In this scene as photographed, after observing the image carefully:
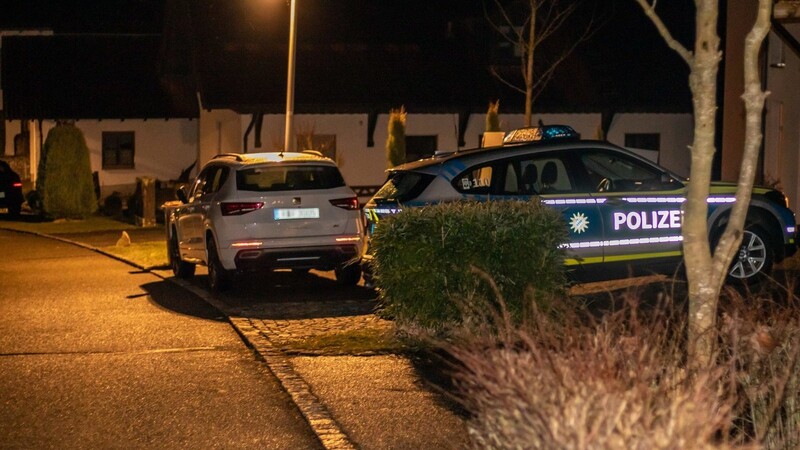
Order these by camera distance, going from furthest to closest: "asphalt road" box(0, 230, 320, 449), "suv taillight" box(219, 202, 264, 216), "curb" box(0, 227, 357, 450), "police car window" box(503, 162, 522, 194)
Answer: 1. "suv taillight" box(219, 202, 264, 216)
2. "police car window" box(503, 162, 522, 194)
3. "asphalt road" box(0, 230, 320, 449)
4. "curb" box(0, 227, 357, 450)

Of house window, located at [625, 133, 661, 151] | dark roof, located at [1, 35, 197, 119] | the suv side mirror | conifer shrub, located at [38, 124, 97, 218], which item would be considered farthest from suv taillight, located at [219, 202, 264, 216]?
dark roof, located at [1, 35, 197, 119]

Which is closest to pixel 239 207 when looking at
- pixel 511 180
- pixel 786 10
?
pixel 511 180

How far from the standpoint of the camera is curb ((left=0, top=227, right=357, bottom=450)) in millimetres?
7887

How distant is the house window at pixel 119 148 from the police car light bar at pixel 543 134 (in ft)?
88.1

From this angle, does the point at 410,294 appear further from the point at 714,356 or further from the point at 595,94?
the point at 595,94

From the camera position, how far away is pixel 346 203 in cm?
1526

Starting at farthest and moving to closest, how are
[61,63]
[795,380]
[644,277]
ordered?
1. [61,63]
2. [644,277]
3. [795,380]

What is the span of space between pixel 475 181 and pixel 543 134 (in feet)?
4.04

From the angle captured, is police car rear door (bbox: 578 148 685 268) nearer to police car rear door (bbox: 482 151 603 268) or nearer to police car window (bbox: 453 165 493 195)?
police car rear door (bbox: 482 151 603 268)

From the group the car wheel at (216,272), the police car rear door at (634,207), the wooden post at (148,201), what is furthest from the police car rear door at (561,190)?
the wooden post at (148,201)

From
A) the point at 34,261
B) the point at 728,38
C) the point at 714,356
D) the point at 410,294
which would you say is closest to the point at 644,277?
the point at 410,294

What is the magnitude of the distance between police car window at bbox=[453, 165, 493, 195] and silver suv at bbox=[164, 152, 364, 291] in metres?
2.01

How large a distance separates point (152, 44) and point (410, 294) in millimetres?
36310

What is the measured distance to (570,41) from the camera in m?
35.7
